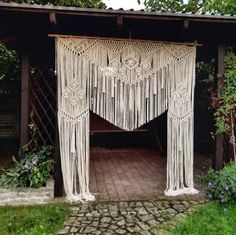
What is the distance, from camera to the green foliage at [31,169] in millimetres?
4738

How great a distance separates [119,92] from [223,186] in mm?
2076

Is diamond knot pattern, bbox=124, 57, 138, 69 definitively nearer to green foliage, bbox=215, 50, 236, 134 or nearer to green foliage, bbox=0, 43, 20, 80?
green foliage, bbox=215, 50, 236, 134

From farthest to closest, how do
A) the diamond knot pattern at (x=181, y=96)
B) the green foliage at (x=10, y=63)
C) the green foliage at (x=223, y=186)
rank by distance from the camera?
the green foliage at (x=10, y=63) → the diamond knot pattern at (x=181, y=96) → the green foliage at (x=223, y=186)

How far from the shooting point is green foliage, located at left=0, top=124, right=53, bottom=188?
474cm

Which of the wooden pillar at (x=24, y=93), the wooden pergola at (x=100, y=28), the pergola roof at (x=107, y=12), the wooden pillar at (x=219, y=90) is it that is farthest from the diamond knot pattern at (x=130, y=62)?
the wooden pillar at (x=24, y=93)

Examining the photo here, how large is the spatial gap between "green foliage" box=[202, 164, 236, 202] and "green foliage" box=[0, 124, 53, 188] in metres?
2.77

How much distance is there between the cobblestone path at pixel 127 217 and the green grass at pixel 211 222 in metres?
0.14

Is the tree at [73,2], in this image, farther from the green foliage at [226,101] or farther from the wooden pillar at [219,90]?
the green foliage at [226,101]

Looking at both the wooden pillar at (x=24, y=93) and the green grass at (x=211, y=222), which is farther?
the wooden pillar at (x=24, y=93)

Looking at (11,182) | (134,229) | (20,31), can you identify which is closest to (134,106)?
(134,229)

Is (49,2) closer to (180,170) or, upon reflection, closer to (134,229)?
(180,170)

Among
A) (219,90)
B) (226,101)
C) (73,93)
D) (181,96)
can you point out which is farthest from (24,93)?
(226,101)

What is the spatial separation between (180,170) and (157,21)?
2.35 m

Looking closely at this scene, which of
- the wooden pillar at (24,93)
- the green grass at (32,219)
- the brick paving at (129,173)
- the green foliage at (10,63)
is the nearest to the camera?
the green grass at (32,219)
